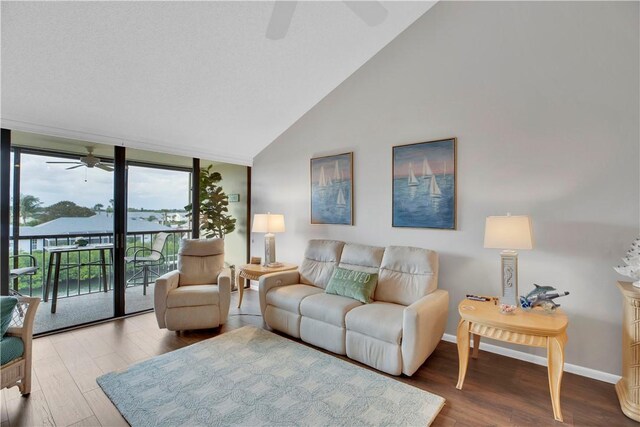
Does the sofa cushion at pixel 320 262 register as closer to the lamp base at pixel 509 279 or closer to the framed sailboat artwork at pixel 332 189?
the framed sailboat artwork at pixel 332 189

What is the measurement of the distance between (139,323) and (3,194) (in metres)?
1.95

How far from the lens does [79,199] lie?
11.6ft

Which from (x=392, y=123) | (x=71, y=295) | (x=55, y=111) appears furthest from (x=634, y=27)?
(x=71, y=295)

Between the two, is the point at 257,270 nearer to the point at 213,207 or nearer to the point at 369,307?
the point at 369,307

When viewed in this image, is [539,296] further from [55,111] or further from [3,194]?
[3,194]

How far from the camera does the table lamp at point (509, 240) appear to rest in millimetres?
2297

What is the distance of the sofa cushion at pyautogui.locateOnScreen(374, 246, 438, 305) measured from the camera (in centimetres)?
292

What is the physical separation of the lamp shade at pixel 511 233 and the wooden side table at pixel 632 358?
2.15ft

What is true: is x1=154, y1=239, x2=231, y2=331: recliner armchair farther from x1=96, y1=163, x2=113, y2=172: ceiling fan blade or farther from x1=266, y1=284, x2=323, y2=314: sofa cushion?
x1=96, y1=163, x2=113, y2=172: ceiling fan blade

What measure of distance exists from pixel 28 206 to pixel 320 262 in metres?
3.30

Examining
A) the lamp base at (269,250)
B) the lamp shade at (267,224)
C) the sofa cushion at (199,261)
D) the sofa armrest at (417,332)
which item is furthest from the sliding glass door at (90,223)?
the sofa armrest at (417,332)

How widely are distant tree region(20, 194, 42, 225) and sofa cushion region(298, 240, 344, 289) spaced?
3036mm

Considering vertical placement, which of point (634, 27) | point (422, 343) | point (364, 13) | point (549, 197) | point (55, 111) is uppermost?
point (364, 13)

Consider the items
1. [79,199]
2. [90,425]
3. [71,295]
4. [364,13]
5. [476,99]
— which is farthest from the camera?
[71,295]
